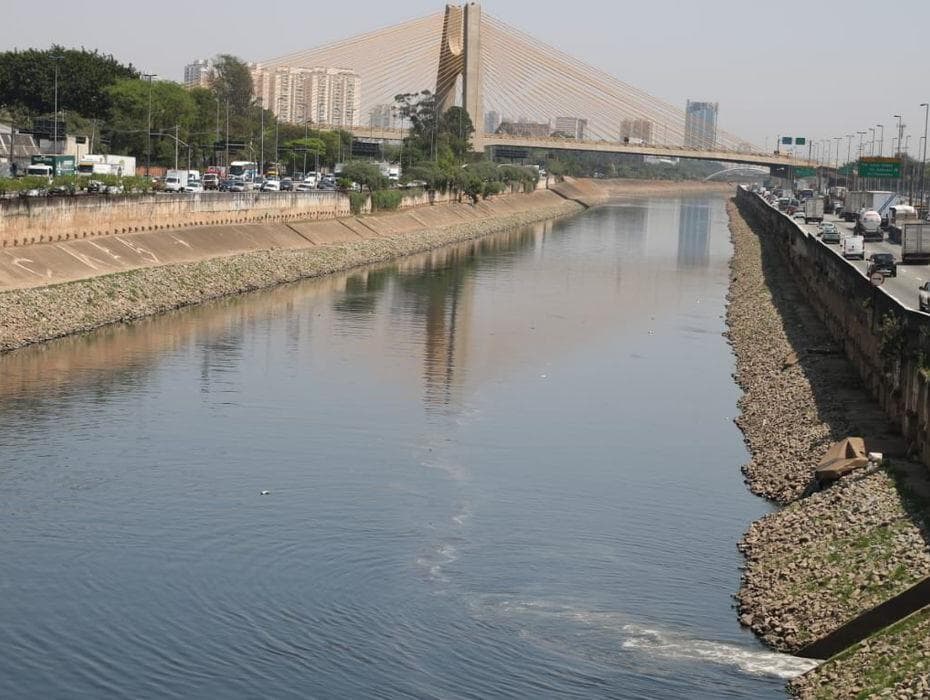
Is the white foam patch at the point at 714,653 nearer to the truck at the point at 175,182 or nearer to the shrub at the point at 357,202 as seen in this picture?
the truck at the point at 175,182

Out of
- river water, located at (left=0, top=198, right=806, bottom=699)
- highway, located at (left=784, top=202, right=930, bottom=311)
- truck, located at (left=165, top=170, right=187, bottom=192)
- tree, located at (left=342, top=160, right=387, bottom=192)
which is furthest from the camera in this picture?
tree, located at (left=342, top=160, right=387, bottom=192)

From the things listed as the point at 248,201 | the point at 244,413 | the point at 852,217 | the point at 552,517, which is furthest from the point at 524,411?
the point at 852,217

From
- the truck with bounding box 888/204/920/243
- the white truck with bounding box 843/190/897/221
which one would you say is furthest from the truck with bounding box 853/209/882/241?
the white truck with bounding box 843/190/897/221

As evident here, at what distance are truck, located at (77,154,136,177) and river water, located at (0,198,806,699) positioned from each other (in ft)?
90.3

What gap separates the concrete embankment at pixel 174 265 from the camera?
131 feet

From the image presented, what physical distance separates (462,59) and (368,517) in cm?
9701

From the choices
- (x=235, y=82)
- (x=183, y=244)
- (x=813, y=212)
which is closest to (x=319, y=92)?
(x=235, y=82)

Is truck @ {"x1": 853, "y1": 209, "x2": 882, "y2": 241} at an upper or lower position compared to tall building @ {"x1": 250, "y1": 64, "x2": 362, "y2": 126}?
lower

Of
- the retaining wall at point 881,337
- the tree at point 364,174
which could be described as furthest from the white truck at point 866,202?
the retaining wall at point 881,337

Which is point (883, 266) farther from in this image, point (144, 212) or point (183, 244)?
point (144, 212)

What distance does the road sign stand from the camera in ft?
318

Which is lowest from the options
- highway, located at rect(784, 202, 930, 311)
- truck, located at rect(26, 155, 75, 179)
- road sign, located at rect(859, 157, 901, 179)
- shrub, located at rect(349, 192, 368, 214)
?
highway, located at rect(784, 202, 930, 311)

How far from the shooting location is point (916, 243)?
5166cm

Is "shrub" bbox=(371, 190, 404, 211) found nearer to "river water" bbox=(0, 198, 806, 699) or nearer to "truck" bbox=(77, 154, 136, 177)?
"truck" bbox=(77, 154, 136, 177)
